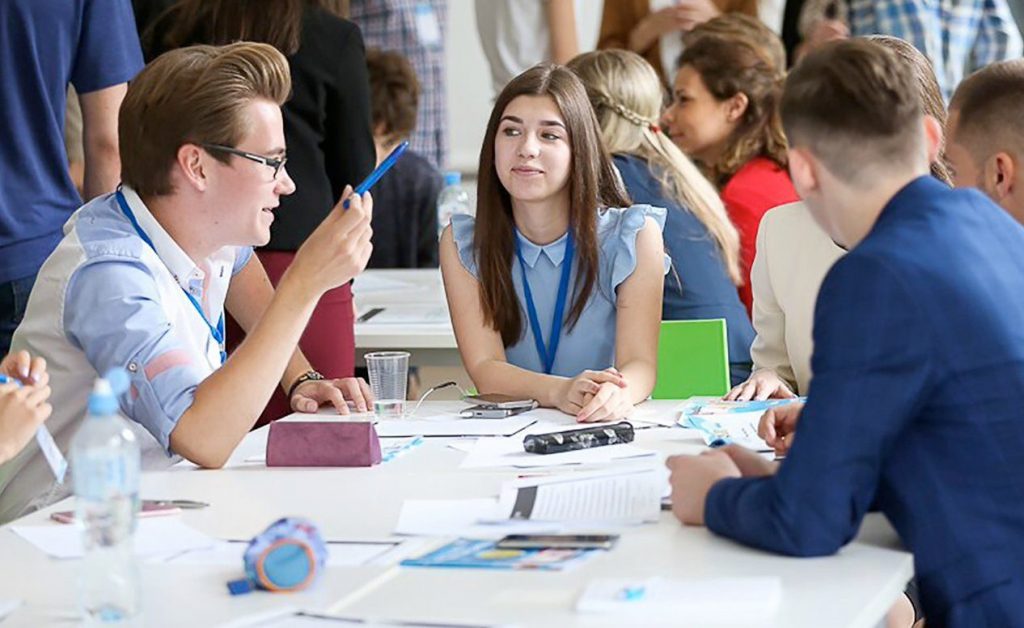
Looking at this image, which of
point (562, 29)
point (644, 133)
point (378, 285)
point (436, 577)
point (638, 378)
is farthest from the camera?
point (562, 29)

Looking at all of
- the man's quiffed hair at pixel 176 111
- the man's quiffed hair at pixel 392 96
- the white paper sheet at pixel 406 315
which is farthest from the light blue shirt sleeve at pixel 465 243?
the man's quiffed hair at pixel 392 96

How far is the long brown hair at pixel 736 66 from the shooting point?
4.62 metres

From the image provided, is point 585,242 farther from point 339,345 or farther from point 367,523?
point 367,523

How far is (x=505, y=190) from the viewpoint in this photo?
3336 mm

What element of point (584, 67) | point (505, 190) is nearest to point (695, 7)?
point (584, 67)

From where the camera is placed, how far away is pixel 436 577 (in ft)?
5.80

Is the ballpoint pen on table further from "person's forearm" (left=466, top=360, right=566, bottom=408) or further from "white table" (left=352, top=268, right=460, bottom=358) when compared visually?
"white table" (left=352, top=268, right=460, bottom=358)

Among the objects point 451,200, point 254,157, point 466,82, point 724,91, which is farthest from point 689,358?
point 466,82

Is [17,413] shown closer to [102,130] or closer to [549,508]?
[549,508]

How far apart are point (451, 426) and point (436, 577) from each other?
93 centimetres

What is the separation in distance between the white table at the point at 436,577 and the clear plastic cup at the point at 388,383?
24.3 inches

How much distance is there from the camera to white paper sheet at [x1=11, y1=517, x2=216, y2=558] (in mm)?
1907

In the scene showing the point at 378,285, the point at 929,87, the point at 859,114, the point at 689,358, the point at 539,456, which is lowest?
the point at 378,285

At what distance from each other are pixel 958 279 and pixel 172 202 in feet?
4.53
